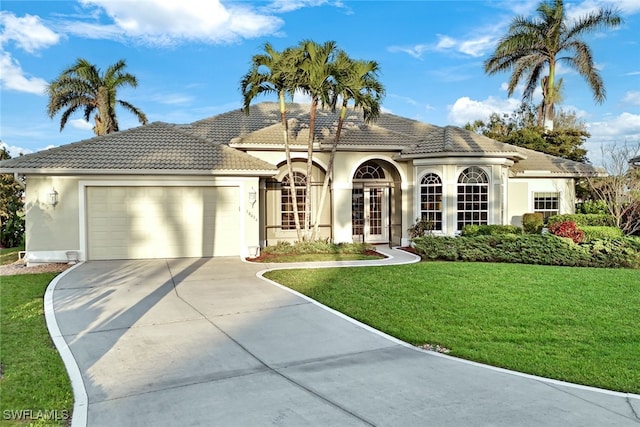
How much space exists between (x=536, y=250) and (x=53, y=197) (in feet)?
49.0

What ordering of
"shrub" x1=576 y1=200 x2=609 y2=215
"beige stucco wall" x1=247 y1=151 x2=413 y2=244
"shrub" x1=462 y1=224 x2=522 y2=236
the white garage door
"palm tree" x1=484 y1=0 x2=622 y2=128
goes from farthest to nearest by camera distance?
"palm tree" x1=484 y1=0 x2=622 y2=128 < "shrub" x1=576 y1=200 x2=609 y2=215 < "beige stucco wall" x1=247 y1=151 x2=413 y2=244 < "shrub" x1=462 y1=224 x2=522 y2=236 < the white garage door

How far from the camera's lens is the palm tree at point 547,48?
77.6 ft

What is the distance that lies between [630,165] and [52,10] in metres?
21.2

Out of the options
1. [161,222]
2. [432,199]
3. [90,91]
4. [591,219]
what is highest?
[90,91]

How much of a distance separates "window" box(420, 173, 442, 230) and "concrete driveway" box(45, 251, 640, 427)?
9746 millimetres

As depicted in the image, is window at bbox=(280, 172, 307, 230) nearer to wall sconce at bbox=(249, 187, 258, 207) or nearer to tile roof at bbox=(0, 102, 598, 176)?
tile roof at bbox=(0, 102, 598, 176)

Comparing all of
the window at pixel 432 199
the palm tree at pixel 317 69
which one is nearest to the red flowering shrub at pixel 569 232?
the window at pixel 432 199

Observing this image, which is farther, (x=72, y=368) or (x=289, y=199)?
(x=289, y=199)

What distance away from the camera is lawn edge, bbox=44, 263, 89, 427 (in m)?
4.22

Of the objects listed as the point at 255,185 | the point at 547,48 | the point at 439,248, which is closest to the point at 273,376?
the point at 439,248

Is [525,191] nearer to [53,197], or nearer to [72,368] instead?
[53,197]

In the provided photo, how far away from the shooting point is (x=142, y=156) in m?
14.6

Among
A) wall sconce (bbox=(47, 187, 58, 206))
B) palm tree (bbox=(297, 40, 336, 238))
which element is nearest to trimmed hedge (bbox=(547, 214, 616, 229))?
palm tree (bbox=(297, 40, 336, 238))

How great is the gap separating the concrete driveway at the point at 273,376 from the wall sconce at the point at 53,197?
5.90 metres
